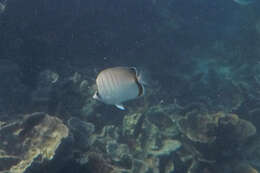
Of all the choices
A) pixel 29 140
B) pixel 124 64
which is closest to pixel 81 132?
pixel 29 140

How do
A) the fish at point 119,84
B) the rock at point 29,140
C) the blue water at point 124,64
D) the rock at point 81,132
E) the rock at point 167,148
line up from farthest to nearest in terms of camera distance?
the blue water at point 124,64, the rock at point 167,148, the rock at point 81,132, the rock at point 29,140, the fish at point 119,84

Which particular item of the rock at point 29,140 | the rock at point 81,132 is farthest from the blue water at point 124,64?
the rock at point 29,140

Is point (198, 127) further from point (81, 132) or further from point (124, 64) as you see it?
point (124, 64)

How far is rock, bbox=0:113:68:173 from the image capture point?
12.5 feet

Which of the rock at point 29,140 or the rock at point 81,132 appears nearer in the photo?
the rock at point 29,140

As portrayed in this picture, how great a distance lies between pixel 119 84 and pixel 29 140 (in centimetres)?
225

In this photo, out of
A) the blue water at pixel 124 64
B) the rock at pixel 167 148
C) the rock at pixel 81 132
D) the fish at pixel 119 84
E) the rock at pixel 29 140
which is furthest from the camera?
the blue water at pixel 124 64

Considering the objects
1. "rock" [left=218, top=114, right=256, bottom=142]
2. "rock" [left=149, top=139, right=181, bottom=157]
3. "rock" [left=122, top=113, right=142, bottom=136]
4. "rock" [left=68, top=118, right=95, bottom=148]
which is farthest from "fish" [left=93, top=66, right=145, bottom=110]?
"rock" [left=218, top=114, right=256, bottom=142]

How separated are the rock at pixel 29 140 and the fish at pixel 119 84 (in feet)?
4.62

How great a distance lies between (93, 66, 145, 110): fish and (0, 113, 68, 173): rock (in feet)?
4.62

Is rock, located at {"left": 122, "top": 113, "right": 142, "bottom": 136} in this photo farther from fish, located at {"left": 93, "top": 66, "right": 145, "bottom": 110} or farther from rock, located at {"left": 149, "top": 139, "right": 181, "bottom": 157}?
fish, located at {"left": 93, "top": 66, "right": 145, "bottom": 110}

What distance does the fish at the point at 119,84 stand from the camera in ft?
9.29

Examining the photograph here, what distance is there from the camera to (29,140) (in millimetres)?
4203

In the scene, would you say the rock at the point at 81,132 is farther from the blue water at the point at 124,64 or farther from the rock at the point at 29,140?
the rock at the point at 29,140
